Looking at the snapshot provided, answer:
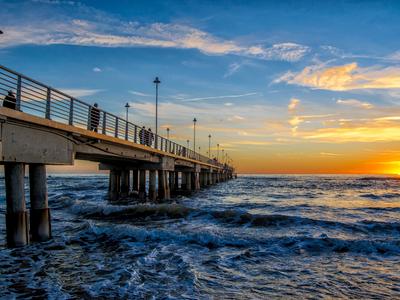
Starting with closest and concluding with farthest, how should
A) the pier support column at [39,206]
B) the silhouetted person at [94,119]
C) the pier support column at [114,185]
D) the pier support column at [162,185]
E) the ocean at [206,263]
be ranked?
1. the ocean at [206,263]
2. the pier support column at [39,206]
3. the silhouetted person at [94,119]
4. the pier support column at [162,185]
5. the pier support column at [114,185]

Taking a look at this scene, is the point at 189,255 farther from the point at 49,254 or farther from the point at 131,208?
the point at 131,208

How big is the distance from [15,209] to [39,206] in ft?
5.07

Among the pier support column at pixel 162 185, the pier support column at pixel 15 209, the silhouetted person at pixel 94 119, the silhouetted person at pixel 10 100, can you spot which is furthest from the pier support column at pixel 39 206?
the pier support column at pixel 162 185

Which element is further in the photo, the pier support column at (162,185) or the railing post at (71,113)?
the pier support column at (162,185)

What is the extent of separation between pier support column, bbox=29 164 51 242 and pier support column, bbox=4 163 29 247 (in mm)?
1182

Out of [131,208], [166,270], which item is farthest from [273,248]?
[131,208]

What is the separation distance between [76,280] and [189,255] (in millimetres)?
3772

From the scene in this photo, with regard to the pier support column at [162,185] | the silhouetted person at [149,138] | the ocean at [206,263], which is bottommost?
the ocean at [206,263]

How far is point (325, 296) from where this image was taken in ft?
24.5

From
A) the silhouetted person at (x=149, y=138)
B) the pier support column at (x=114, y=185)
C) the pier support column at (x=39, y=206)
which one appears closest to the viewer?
the pier support column at (x=39, y=206)

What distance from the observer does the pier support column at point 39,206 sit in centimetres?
1234

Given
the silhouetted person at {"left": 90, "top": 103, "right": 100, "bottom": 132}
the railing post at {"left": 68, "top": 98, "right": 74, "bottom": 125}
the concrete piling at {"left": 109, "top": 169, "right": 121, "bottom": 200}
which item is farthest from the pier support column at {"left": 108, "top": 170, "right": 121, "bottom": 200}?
the railing post at {"left": 68, "top": 98, "right": 74, "bottom": 125}

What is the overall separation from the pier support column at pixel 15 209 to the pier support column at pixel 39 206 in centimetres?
118

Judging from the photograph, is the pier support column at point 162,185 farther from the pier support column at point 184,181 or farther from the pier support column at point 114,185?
the pier support column at point 184,181
